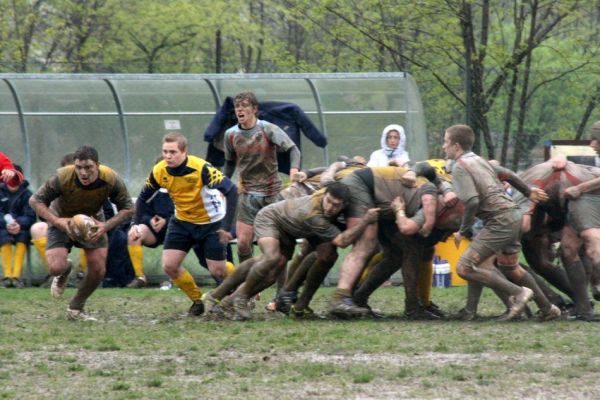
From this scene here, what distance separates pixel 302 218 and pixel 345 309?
89 centimetres

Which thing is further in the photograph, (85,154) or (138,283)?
(138,283)

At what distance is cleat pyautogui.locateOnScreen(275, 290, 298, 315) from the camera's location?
12.8 metres

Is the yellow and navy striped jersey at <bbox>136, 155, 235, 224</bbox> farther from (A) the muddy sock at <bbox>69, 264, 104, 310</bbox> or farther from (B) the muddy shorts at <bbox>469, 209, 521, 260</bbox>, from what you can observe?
(B) the muddy shorts at <bbox>469, 209, 521, 260</bbox>

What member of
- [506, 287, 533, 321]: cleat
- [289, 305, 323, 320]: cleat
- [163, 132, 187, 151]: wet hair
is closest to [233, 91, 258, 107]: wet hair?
[163, 132, 187, 151]: wet hair

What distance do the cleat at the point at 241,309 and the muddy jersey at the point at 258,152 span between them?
4.83 feet

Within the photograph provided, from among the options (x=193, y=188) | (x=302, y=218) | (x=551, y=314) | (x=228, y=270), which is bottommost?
(x=551, y=314)

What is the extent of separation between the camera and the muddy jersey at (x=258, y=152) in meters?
13.2

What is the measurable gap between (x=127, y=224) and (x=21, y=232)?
1.32 meters

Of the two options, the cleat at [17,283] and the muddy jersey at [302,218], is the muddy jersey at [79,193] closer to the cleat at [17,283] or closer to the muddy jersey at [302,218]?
the muddy jersey at [302,218]

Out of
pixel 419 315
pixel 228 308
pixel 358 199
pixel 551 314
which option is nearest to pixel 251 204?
pixel 228 308

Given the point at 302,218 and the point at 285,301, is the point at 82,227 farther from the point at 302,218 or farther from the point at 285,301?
the point at 285,301

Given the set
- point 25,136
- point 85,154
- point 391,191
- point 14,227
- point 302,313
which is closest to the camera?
point 85,154

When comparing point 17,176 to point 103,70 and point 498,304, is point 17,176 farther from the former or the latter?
point 103,70

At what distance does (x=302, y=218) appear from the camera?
11914mm
